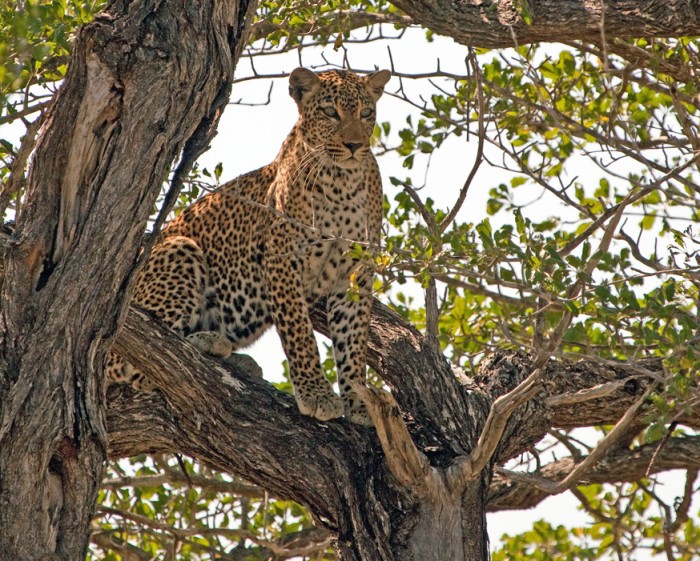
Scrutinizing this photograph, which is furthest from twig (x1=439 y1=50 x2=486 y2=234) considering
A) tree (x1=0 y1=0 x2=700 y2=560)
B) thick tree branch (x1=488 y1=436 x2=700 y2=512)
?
thick tree branch (x1=488 y1=436 x2=700 y2=512)

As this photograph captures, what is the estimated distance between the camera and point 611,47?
679cm

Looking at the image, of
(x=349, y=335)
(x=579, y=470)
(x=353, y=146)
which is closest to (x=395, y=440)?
(x=579, y=470)

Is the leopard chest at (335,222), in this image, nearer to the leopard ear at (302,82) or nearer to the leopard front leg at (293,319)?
the leopard front leg at (293,319)

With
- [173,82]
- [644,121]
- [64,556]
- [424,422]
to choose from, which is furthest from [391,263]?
[644,121]

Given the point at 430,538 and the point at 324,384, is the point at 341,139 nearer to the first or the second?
the point at 324,384

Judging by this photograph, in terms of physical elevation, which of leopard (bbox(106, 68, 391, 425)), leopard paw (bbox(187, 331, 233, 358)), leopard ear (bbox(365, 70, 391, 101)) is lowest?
leopard paw (bbox(187, 331, 233, 358))

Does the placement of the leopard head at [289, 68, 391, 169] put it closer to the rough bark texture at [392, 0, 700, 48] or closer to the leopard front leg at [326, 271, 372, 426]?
the leopard front leg at [326, 271, 372, 426]

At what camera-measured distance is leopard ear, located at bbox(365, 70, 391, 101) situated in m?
7.25

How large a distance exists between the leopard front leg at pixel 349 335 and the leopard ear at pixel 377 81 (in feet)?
4.20

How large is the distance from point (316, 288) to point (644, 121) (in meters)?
3.39

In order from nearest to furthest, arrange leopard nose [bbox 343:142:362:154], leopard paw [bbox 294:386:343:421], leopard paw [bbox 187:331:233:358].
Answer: leopard paw [bbox 294:386:343:421], leopard paw [bbox 187:331:233:358], leopard nose [bbox 343:142:362:154]

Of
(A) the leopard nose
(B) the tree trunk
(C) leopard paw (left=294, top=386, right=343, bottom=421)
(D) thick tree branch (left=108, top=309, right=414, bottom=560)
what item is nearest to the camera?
(B) the tree trunk

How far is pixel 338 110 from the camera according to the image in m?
7.07

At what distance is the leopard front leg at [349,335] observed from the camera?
6.73 meters
